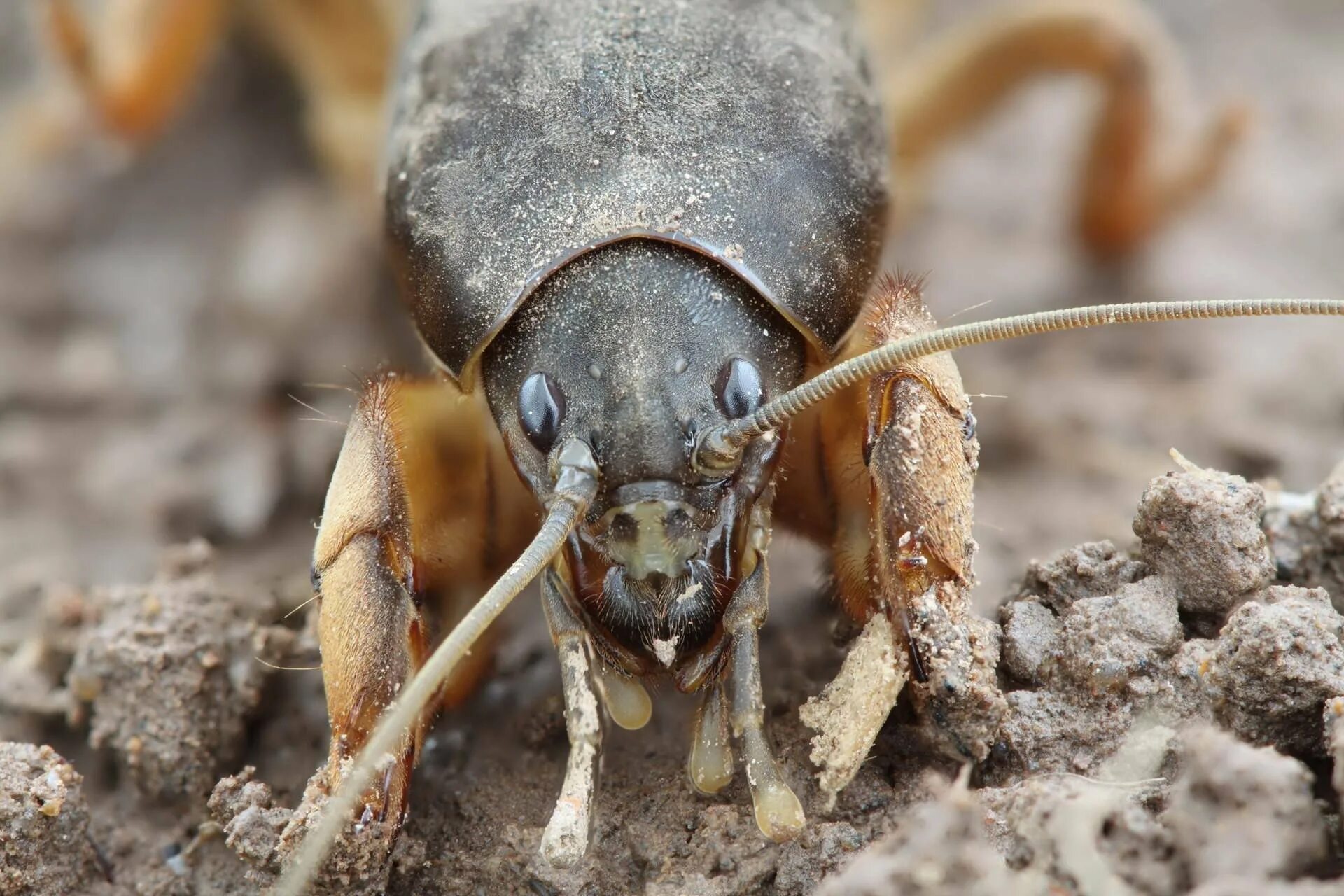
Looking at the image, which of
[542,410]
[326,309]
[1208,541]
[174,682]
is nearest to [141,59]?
[326,309]

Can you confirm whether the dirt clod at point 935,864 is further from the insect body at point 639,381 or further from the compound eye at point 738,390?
the compound eye at point 738,390

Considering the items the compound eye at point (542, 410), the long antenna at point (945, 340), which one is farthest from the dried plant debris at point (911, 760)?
the compound eye at point (542, 410)

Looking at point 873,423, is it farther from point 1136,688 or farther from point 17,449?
point 17,449

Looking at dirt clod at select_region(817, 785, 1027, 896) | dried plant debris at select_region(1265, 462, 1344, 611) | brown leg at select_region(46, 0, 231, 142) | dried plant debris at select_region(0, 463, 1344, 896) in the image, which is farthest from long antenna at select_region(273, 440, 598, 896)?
brown leg at select_region(46, 0, 231, 142)

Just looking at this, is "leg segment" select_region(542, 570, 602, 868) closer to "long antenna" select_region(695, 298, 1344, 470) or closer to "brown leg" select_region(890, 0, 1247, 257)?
"long antenna" select_region(695, 298, 1344, 470)

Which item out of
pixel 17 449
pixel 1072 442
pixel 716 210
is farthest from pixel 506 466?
pixel 17 449

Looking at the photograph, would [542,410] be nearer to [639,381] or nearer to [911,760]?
[639,381]

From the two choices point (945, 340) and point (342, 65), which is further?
point (342, 65)
